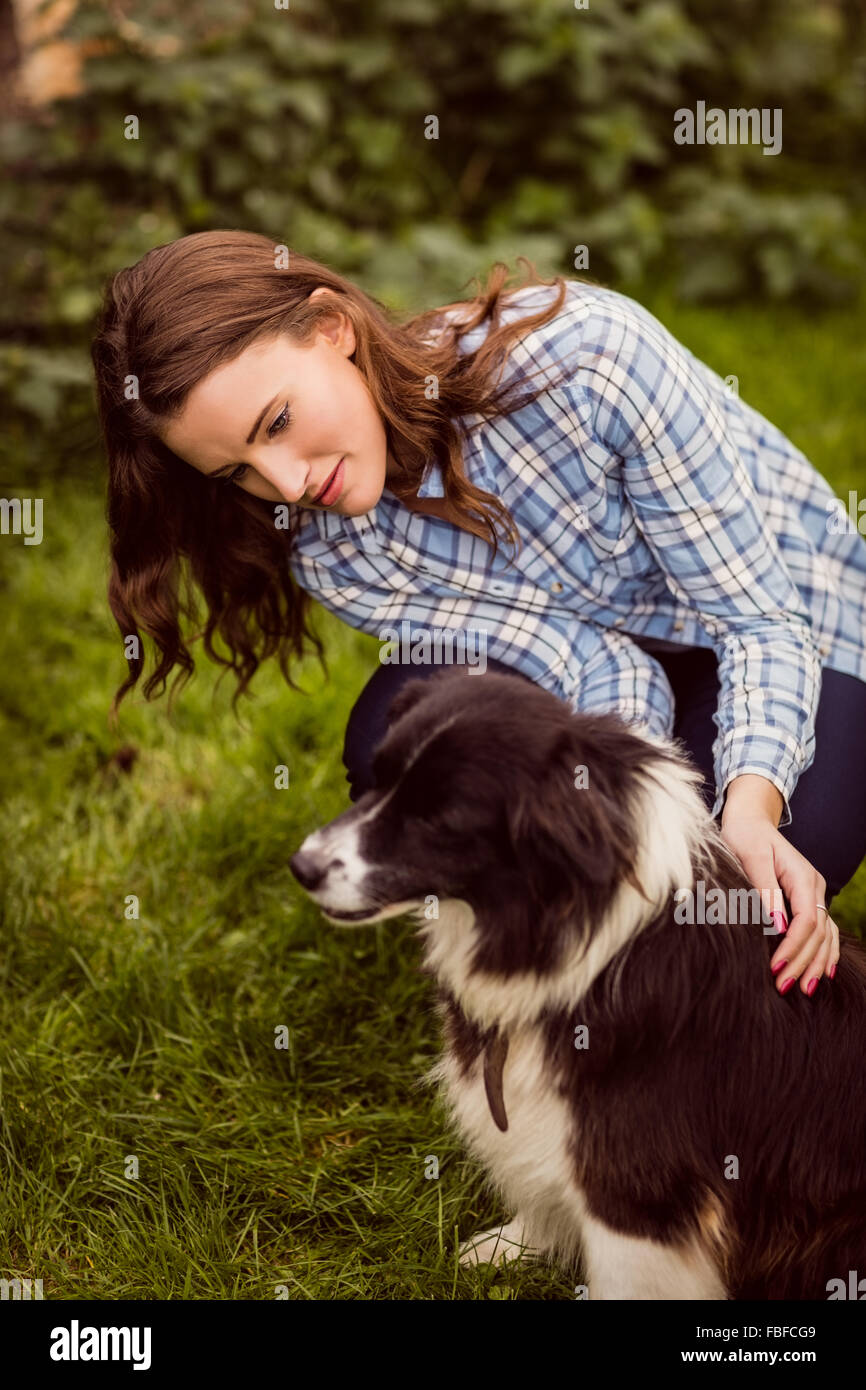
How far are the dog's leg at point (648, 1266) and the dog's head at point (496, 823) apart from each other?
0.47 metres

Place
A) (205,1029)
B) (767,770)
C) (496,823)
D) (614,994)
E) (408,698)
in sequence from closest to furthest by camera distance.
Answer: (496,823)
(614,994)
(408,698)
(767,770)
(205,1029)

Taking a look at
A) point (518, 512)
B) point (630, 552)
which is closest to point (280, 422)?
point (518, 512)

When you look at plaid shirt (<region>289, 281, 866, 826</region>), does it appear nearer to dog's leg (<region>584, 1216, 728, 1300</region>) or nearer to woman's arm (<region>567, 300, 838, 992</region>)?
woman's arm (<region>567, 300, 838, 992</region>)

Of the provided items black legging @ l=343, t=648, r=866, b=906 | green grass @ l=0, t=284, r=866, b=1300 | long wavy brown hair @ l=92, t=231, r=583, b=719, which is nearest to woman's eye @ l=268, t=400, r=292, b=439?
long wavy brown hair @ l=92, t=231, r=583, b=719

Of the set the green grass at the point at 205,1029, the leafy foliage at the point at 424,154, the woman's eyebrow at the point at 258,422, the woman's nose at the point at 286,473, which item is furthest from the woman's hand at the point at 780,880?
the leafy foliage at the point at 424,154

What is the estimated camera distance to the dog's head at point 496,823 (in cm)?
175

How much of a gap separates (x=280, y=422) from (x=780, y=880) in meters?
1.13

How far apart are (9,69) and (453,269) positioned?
209 cm

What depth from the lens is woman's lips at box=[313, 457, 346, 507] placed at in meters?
2.30

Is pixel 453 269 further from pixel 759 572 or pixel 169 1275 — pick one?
pixel 169 1275

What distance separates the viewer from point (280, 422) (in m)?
Answer: 2.24

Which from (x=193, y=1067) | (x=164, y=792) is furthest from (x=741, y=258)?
(x=193, y=1067)

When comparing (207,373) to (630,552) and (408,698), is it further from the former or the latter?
(630,552)

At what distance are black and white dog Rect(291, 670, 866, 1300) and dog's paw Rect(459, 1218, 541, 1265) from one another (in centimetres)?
27
